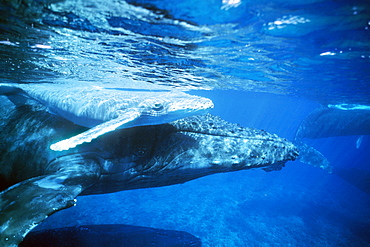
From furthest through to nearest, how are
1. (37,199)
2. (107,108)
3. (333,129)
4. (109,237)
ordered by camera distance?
(333,129), (109,237), (107,108), (37,199)

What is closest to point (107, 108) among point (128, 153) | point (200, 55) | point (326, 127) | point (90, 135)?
point (128, 153)

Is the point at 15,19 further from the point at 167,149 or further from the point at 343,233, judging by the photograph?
the point at 343,233

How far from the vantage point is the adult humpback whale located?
13.8 feet

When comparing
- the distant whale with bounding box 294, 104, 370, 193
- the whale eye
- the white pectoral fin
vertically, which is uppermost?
the whale eye

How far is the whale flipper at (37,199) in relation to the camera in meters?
2.52

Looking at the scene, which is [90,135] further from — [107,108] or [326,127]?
[326,127]

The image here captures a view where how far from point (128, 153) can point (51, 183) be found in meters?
1.62

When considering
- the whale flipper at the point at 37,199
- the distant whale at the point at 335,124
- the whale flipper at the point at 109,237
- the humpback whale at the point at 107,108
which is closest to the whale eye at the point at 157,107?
the humpback whale at the point at 107,108

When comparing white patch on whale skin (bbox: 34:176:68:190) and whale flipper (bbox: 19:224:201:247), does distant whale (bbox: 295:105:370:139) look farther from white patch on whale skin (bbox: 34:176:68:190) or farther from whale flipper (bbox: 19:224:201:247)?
white patch on whale skin (bbox: 34:176:68:190)

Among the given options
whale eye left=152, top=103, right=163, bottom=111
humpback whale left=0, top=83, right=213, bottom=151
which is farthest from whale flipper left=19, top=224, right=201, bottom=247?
whale eye left=152, top=103, right=163, bottom=111

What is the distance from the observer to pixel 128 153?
452 centimetres

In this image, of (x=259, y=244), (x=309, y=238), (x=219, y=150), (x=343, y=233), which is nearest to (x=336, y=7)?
(x=219, y=150)

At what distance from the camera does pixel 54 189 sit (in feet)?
10.2

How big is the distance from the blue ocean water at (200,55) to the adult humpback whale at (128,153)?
3.15 metres
